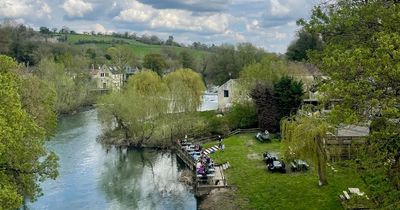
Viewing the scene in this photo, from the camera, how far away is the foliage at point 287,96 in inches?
1762

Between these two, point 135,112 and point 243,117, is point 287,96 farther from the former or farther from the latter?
point 135,112

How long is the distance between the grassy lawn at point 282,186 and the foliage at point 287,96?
35.5 ft

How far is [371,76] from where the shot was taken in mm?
12406

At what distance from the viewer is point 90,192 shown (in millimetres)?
32531

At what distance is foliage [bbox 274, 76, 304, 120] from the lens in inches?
1762

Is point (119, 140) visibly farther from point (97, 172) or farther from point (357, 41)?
point (357, 41)

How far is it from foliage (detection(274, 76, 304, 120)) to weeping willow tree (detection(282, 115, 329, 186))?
17.4m

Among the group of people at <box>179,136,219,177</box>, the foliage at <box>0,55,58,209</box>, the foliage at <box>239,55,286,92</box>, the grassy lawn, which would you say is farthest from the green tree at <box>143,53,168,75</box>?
the foliage at <box>0,55,58,209</box>

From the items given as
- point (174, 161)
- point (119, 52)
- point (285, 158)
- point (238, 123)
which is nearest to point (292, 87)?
point (238, 123)

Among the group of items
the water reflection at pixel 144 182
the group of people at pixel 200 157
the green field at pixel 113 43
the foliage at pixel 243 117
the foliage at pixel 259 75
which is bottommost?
the water reflection at pixel 144 182

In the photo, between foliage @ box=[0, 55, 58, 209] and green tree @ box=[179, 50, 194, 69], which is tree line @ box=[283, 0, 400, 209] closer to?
foliage @ box=[0, 55, 58, 209]

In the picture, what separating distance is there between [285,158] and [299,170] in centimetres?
303

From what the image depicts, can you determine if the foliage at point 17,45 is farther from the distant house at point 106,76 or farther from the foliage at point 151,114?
the foliage at point 151,114

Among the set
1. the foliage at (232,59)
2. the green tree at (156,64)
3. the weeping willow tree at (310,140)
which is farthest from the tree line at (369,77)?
the green tree at (156,64)
